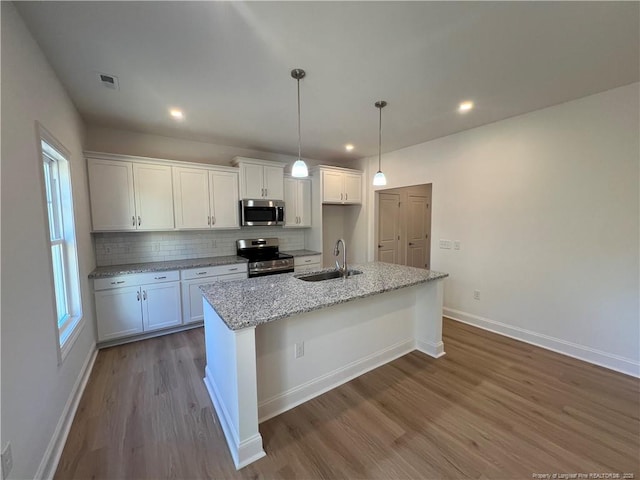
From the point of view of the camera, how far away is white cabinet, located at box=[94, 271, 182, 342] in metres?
2.96

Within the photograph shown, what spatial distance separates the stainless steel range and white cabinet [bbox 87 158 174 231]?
116cm

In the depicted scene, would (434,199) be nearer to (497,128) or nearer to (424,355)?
(497,128)

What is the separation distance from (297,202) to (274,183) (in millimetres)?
583

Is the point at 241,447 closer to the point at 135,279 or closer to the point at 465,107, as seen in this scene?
the point at 135,279

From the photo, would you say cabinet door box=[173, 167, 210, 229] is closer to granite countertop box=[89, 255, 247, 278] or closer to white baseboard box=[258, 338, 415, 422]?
granite countertop box=[89, 255, 247, 278]

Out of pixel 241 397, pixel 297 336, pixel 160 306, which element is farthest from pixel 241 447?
pixel 160 306

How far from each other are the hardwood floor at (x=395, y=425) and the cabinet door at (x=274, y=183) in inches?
104

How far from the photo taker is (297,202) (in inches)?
186

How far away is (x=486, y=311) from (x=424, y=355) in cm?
126

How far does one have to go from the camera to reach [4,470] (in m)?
1.12

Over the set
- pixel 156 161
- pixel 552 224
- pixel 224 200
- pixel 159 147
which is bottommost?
pixel 552 224

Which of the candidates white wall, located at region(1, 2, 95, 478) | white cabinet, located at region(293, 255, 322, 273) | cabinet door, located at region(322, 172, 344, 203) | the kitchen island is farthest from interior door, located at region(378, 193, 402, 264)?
white wall, located at region(1, 2, 95, 478)

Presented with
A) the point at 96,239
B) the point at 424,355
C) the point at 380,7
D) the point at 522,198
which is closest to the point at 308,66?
the point at 380,7

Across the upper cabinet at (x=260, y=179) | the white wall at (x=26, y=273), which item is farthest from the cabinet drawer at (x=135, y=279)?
the upper cabinet at (x=260, y=179)
